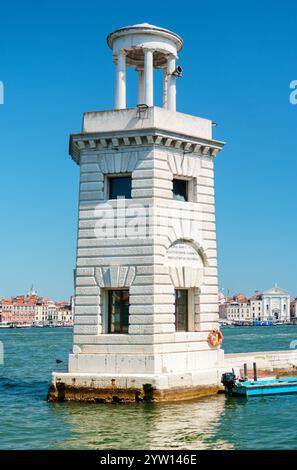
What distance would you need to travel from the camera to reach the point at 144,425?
1638 cm

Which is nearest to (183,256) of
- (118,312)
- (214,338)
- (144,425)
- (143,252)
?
(143,252)

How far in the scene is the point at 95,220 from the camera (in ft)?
68.0

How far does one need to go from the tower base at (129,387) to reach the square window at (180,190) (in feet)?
18.2

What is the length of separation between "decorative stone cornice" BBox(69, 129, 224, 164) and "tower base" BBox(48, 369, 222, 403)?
23.0 ft

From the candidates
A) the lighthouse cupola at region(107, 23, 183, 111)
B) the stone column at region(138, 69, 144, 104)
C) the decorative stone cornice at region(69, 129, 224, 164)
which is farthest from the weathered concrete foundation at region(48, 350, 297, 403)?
the stone column at region(138, 69, 144, 104)

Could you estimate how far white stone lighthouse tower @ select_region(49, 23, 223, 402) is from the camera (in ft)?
64.5

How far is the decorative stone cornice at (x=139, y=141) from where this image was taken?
2034cm

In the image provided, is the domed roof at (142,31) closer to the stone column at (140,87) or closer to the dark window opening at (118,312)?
the stone column at (140,87)

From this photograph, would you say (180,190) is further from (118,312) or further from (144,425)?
(144,425)

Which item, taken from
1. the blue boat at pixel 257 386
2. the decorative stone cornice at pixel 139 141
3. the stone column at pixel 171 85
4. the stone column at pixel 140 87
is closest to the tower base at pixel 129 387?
the blue boat at pixel 257 386

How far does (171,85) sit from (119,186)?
14.5 feet

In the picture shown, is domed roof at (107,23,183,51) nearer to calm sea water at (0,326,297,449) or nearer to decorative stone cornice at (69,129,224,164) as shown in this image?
decorative stone cornice at (69,129,224,164)
